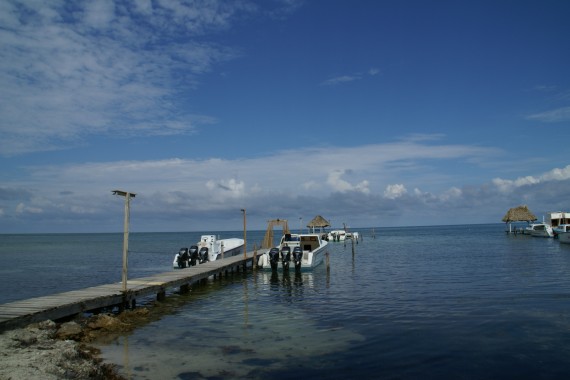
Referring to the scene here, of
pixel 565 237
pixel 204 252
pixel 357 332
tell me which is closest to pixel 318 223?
pixel 565 237

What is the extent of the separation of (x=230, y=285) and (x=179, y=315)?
9.25 m

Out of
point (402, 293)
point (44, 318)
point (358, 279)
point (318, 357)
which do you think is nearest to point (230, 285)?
point (358, 279)

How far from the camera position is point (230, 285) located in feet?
85.4

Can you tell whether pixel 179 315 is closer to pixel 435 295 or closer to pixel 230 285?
pixel 230 285

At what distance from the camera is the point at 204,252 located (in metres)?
32.5

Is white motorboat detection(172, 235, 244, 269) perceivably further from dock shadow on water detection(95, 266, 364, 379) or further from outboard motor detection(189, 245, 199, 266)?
dock shadow on water detection(95, 266, 364, 379)

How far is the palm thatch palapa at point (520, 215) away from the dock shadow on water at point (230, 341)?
7677 cm

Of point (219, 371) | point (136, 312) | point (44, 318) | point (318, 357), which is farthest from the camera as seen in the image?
point (136, 312)

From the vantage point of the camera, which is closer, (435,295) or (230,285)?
(435,295)

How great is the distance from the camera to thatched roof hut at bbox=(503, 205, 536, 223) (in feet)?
275

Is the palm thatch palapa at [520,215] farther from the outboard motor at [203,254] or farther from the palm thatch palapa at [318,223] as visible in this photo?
the outboard motor at [203,254]

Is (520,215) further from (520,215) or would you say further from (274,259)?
(274,259)

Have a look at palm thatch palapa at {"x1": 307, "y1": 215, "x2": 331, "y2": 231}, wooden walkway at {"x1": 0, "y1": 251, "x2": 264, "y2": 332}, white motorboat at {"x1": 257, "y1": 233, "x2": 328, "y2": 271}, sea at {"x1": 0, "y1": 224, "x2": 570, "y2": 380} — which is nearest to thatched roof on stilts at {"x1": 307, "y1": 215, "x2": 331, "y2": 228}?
palm thatch palapa at {"x1": 307, "y1": 215, "x2": 331, "y2": 231}

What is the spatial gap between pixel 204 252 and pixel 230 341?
66.3 feet
